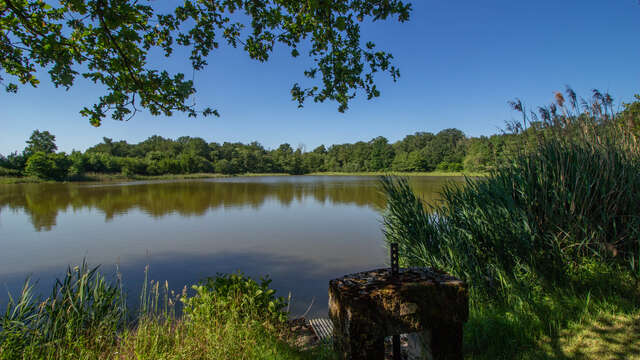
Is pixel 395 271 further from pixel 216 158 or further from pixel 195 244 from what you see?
pixel 216 158

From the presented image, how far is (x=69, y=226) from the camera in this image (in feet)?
38.4

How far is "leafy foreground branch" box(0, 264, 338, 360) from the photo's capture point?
2613mm

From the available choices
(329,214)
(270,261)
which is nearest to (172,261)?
(270,261)

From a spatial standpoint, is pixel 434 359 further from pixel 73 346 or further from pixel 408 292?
pixel 73 346

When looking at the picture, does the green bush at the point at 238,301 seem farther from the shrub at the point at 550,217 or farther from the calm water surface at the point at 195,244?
the shrub at the point at 550,217

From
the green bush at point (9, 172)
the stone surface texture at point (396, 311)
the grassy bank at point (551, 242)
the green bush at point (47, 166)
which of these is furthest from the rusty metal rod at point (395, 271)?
the green bush at point (9, 172)

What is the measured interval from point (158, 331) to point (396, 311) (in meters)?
2.62

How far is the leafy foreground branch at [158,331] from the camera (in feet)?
8.57

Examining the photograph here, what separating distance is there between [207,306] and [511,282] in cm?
343

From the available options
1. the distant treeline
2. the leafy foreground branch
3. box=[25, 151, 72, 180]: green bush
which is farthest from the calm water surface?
box=[25, 151, 72, 180]: green bush

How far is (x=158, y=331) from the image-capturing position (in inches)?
116

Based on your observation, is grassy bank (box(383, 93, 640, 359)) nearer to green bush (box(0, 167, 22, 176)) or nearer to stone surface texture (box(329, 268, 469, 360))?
stone surface texture (box(329, 268, 469, 360))

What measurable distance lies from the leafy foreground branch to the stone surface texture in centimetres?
132

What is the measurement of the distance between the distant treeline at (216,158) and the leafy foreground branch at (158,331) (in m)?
33.4
